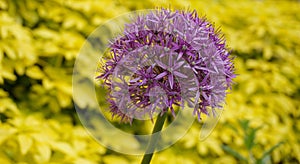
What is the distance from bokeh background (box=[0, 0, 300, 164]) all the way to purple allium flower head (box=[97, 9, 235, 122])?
19.6 inches

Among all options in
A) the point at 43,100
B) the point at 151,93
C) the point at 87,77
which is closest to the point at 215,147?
the point at 87,77

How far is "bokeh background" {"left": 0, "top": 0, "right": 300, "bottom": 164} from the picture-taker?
4.56 feet

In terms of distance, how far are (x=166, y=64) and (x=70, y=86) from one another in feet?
3.10

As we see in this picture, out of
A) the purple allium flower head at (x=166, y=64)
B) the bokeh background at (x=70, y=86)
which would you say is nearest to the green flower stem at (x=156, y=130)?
the purple allium flower head at (x=166, y=64)

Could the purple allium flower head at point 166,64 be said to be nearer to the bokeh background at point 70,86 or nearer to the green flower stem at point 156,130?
the green flower stem at point 156,130

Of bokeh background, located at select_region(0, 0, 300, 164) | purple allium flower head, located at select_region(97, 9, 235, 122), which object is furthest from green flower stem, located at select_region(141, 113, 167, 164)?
bokeh background, located at select_region(0, 0, 300, 164)

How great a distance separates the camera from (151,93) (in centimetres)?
70

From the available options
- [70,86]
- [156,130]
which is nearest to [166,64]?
[156,130]

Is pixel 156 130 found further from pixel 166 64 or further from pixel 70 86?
pixel 70 86

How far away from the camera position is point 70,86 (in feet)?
5.17

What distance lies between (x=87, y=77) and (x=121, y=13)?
14.9 inches

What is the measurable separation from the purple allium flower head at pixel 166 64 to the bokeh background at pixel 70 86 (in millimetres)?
498

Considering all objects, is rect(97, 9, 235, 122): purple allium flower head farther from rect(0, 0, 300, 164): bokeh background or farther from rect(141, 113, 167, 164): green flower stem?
rect(0, 0, 300, 164): bokeh background

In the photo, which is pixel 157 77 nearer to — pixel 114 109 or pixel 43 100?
pixel 114 109
